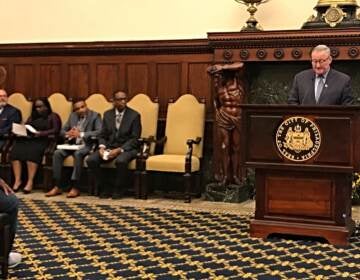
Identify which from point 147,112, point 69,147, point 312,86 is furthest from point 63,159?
point 312,86

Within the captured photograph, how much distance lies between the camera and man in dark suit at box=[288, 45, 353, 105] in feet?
18.0

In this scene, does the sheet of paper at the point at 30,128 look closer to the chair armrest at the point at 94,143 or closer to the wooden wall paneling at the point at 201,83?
the chair armrest at the point at 94,143

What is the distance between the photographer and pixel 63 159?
804 centimetres

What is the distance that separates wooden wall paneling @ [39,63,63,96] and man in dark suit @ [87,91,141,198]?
1.39 meters

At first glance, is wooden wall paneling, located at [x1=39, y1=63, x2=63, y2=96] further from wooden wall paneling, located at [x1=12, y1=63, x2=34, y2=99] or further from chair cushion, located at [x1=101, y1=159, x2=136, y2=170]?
chair cushion, located at [x1=101, y1=159, x2=136, y2=170]

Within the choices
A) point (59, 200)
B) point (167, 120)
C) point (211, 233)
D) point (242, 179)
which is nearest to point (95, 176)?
point (59, 200)

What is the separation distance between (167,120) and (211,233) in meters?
2.77

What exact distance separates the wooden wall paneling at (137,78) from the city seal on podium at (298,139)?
3.59 m

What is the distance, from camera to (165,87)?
8.56m

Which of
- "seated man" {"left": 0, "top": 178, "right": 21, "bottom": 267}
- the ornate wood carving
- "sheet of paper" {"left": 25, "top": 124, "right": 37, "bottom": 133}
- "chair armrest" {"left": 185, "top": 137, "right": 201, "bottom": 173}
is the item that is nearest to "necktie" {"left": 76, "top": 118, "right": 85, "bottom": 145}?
"sheet of paper" {"left": 25, "top": 124, "right": 37, "bottom": 133}

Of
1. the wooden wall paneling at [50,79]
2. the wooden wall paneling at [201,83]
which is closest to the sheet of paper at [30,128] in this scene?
the wooden wall paneling at [50,79]

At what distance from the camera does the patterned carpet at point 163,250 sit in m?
4.39

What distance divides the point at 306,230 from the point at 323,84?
1238 mm

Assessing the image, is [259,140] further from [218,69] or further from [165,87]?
[165,87]
